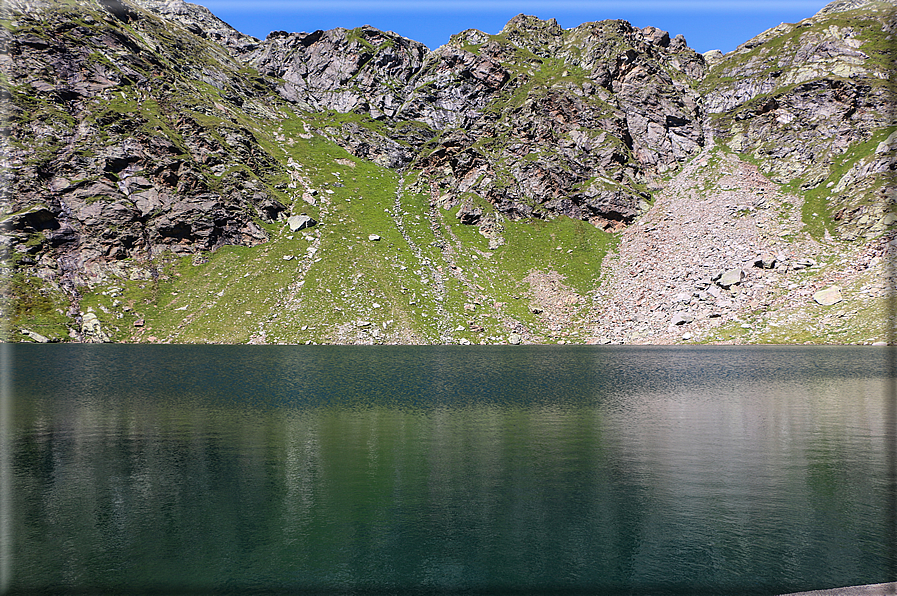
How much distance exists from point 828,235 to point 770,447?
11487 cm

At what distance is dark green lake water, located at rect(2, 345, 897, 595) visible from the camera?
49.3 ft

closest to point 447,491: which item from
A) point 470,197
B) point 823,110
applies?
point 470,197

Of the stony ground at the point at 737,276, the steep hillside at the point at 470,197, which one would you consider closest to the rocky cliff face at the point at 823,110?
the steep hillside at the point at 470,197

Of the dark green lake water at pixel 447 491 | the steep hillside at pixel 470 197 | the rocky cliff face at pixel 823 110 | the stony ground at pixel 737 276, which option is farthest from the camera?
the rocky cliff face at pixel 823 110

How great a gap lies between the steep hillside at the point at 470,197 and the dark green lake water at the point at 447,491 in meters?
66.1

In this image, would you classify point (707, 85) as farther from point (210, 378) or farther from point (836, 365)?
point (210, 378)

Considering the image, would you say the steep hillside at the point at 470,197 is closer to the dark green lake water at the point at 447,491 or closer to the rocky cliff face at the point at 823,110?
the rocky cliff face at the point at 823,110

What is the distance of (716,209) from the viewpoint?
437ft

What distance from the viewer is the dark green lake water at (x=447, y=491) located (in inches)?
591

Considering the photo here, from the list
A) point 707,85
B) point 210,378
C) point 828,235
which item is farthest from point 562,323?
point 707,85

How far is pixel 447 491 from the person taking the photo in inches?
839

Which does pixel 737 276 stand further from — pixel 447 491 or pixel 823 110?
pixel 447 491

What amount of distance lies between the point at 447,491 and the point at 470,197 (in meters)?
134

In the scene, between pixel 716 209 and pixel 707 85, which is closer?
pixel 716 209
